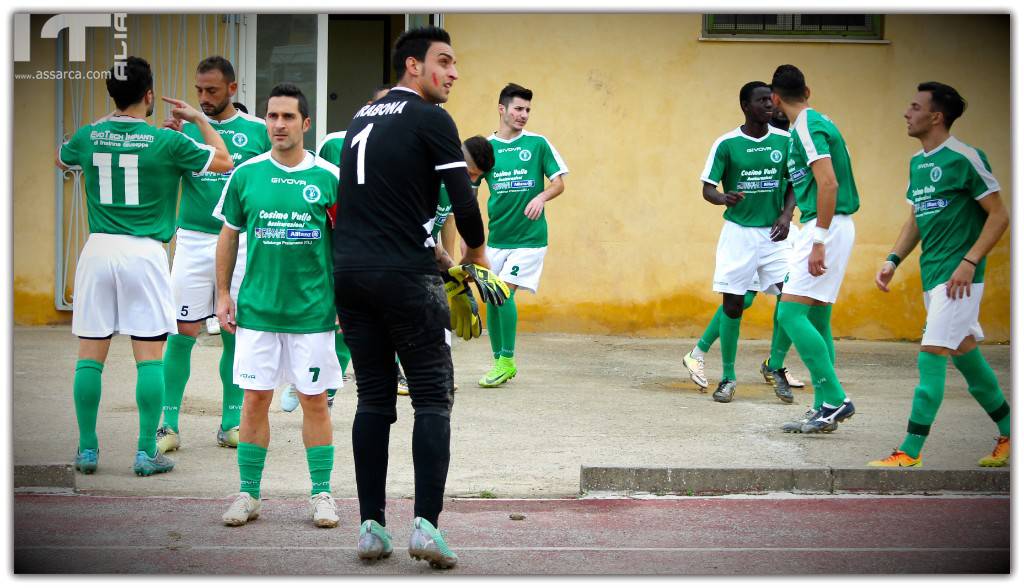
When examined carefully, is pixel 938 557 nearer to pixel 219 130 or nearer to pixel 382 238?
pixel 382 238

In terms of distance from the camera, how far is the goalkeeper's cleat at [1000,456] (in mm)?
6844

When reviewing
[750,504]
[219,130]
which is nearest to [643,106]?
[219,130]

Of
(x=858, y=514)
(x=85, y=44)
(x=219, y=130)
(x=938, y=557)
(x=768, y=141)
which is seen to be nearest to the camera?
(x=938, y=557)

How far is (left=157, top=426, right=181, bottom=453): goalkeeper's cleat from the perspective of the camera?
708 cm

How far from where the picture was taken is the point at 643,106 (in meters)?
12.3

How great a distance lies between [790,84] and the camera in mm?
7598

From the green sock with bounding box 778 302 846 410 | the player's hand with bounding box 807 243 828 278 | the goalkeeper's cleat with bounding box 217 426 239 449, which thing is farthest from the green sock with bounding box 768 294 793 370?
the goalkeeper's cleat with bounding box 217 426 239 449

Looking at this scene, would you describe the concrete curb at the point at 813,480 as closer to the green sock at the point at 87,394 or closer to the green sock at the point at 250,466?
the green sock at the point at 250,466

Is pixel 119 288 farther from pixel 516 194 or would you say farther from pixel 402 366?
pixel 516 194

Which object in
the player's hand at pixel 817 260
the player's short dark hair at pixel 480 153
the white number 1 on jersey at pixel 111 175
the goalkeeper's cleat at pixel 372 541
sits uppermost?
the player's short dark hair at pixel 480 153

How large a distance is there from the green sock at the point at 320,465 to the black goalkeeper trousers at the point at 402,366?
677mm

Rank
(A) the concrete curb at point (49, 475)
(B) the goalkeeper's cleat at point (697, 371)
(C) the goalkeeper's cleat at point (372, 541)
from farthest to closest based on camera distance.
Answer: (B) the goalkeeper's cleat at point (697, 371) → (A) the concrete curb at point (49, 475) → (C) the goalkeeper's cleat at point (372, 541)

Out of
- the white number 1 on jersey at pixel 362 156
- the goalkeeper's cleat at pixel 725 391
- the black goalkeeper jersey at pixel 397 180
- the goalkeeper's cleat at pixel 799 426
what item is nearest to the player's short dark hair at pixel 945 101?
the goalkeeper's cleat at pixel 799 426

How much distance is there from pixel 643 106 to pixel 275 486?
270 inches
